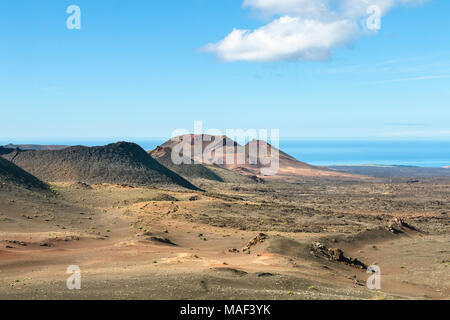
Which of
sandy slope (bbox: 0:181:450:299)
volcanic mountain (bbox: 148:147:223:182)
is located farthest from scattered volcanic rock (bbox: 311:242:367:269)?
volcanic mountain (bbox: 148:147:223:182)

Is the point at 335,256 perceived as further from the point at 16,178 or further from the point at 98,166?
the point at 98,166

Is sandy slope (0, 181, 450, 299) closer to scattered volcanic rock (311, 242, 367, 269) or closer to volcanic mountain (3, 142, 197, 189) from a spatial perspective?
scattered volcanic rock (311, 242, 367, 269)

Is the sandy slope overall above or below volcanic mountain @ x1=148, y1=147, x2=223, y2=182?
below

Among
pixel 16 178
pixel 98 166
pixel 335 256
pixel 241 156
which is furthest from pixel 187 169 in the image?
pixel 335 256

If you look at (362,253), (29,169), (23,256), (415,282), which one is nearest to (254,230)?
(362,253)

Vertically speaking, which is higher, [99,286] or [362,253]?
[99,286]
